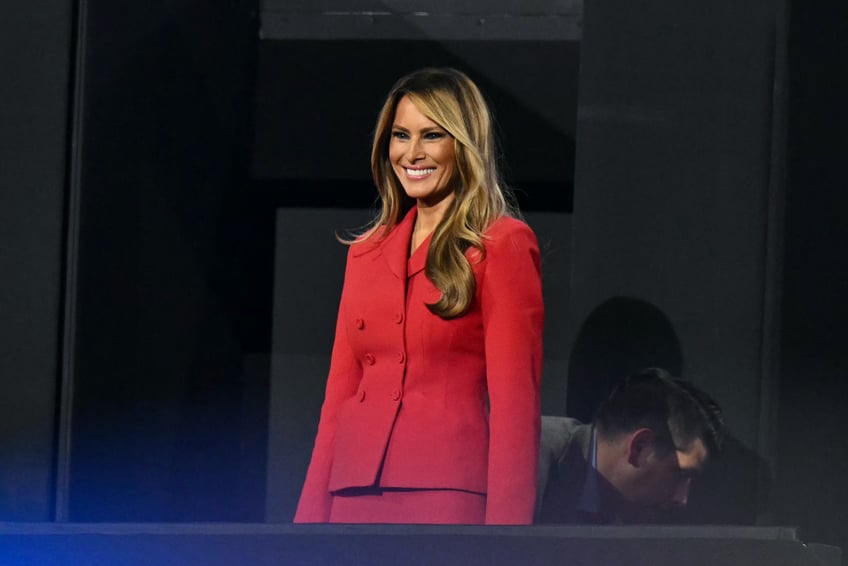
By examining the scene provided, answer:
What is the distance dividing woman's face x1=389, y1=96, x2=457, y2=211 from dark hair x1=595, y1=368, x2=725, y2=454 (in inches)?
33.4

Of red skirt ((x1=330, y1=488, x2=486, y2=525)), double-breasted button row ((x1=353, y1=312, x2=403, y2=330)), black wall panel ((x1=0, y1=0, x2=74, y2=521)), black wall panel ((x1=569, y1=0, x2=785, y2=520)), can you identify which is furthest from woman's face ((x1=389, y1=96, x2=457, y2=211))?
black wall panel ((x1=569, y1=0, x2=785, y2=520))

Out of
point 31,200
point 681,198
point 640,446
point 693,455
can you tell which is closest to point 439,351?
point 640,446

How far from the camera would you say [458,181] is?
97.9 inches

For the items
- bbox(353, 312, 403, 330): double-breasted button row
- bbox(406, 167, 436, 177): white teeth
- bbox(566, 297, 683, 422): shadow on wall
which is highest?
bbox(406, 167, 436, 177): white teeth

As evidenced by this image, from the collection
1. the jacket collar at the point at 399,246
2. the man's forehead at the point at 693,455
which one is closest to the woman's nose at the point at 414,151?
the jacket collar at the point at 399,246

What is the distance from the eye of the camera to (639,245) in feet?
11.5

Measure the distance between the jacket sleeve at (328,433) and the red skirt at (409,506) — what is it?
0.13 ft

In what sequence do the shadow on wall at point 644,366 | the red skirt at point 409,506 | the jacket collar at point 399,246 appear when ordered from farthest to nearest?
the shadow on wall at point 644,366, the jacket collar at point 399,246, the red skirt at point 409,506

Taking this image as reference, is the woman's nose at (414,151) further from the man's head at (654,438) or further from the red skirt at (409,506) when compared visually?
the man's head at (654,438)

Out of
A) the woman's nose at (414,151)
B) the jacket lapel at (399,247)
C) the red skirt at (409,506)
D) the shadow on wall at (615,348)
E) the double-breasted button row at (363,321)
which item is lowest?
the red skirt at (409,506)

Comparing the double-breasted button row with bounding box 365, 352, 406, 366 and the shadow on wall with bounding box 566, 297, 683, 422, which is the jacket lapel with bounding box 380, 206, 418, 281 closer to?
the double-breasted button row with bounding box 365, 352, 406, 366

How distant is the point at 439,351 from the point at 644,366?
122 centimetres

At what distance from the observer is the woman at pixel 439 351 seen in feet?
7.75

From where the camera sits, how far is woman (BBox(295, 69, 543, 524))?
2361 millimetres
